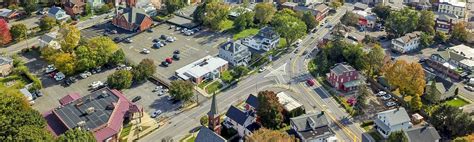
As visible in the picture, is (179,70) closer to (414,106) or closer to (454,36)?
(414,106)

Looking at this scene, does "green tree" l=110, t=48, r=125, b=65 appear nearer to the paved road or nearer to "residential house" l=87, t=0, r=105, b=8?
the paved road

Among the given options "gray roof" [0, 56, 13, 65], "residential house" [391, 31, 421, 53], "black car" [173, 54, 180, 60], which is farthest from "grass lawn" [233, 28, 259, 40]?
"gray roof" [0, 56, 13, 65]

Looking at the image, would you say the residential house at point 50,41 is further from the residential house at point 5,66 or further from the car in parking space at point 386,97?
the car in parking space at point 386,97

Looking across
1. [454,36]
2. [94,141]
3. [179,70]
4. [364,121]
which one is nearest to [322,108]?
[364,121]

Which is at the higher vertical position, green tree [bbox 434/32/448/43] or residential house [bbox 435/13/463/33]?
residential house [bbox 435/13/463/33]

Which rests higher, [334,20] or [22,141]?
[334,20]
